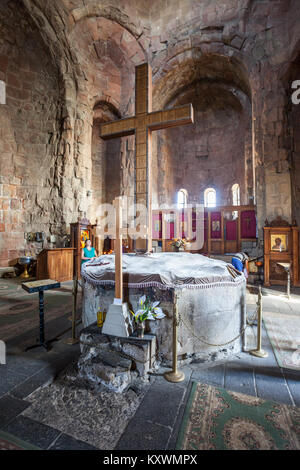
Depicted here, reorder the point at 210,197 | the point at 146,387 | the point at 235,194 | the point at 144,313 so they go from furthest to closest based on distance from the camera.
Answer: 1. the point at 210,197
2. the point at 235,194
3. the point at 144,313
4. the point at 146,387

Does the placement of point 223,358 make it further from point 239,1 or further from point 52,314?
point 239,1

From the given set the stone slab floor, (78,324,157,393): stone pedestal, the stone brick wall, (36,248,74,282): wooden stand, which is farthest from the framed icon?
the stone brick wall

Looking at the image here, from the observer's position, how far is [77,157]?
34.9 ft

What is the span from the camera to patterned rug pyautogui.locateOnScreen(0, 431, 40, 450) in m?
1.71

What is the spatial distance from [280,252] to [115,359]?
7511 mm

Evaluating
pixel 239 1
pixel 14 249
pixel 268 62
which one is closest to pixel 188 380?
pixel 14 249

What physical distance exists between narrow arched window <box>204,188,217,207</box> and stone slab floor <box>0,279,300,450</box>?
14915mm

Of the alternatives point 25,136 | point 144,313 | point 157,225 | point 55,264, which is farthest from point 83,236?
point 144,313

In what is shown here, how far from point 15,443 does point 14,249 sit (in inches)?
381

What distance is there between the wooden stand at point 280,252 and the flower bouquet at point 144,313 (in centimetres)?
660

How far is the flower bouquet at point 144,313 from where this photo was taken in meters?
2.85

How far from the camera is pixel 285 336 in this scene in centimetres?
379

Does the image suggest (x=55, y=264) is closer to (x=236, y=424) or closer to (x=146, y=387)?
(x=146, y=387)

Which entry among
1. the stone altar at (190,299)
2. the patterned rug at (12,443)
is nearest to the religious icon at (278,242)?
the stone altar at (190,299)
